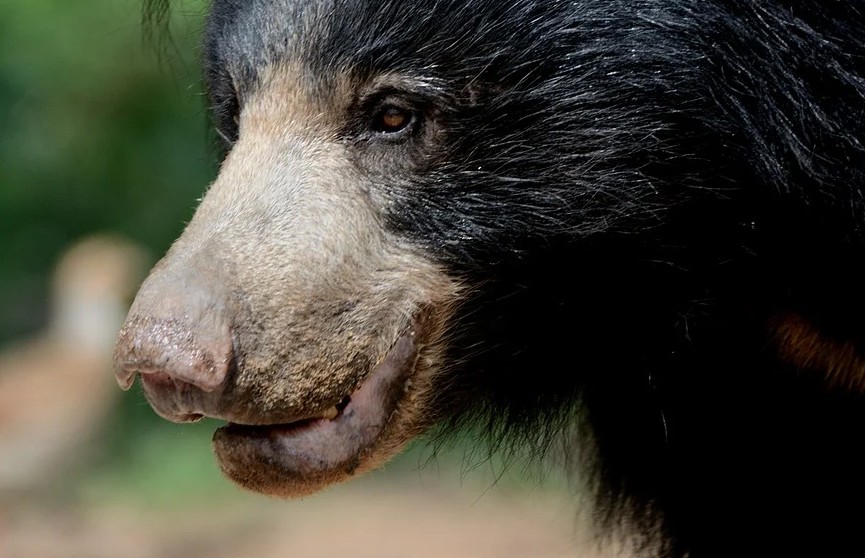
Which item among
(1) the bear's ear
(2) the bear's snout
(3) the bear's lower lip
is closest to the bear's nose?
(2) the bear's snout

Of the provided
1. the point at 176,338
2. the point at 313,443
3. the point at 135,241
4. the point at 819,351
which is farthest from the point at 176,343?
the point at 135,241

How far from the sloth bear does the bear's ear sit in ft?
0.17

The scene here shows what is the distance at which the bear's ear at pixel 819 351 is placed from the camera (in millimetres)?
3082

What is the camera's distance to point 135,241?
10148mm

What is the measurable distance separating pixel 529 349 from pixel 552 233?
334 millimetres

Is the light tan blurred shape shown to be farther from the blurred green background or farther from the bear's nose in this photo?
the bear's nose

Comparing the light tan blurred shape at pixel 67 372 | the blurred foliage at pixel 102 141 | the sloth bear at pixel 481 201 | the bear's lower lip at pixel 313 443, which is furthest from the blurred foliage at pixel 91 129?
the bear's lower lip at pixel 313 443

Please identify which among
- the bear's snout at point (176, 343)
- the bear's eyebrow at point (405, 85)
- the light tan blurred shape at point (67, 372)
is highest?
the bear's eyebrow at point (405, 85)

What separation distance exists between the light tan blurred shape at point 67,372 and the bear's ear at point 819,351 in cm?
622

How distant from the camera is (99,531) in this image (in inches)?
301

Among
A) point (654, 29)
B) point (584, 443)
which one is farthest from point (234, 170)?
point (584, 443)

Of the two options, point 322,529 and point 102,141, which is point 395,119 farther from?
point 102,141

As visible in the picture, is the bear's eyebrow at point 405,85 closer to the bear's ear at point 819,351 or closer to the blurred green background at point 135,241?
the bear's ear at point 819,351

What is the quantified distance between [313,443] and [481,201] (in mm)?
618
